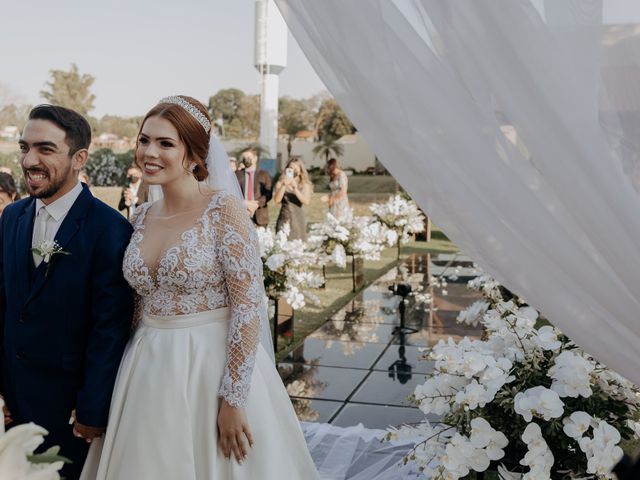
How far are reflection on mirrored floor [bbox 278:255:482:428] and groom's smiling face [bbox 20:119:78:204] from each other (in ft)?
7.18

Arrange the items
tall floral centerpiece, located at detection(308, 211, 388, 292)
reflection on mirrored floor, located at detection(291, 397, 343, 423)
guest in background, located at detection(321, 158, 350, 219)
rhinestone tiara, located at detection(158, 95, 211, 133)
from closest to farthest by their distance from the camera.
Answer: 1. rhinestone tiara, located at detection(158, 95, 211, 133)
2. reflection on mirrored floor, located at detection(291, 397, 343, 423)
3. tall floral centerpiece, located at detection(308, 211, 388, 292)
4. guest in background, located at detection(321, 158, 350, 219)

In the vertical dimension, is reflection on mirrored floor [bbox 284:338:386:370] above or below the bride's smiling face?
below

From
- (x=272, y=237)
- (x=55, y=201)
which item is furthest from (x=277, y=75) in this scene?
(x=55, y=201)

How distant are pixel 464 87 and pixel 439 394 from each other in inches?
54.0

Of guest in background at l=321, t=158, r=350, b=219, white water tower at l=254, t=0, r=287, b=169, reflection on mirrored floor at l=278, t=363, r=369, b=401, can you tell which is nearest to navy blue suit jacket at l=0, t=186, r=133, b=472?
reflection on mirrored floor at l=278, t=363, r=369, b=401

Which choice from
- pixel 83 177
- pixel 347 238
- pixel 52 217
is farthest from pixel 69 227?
pixel 347 238

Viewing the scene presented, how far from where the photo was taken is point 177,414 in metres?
2.71

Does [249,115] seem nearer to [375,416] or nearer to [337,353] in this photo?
[337,353]

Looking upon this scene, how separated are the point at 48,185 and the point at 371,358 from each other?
16.7 feet

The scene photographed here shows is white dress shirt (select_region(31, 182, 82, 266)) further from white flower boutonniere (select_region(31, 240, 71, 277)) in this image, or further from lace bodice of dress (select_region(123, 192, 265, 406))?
lace bodice of dress (select_region(123, 192, 265, 406))

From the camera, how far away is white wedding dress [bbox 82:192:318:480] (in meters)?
2.70

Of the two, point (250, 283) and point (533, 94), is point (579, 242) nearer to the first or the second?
point (533, 94)

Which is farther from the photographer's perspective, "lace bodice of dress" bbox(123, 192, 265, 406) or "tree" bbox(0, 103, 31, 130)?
"tree" bbox(0, 103, 31, 130)

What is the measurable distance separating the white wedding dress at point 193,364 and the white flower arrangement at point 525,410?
651mm
